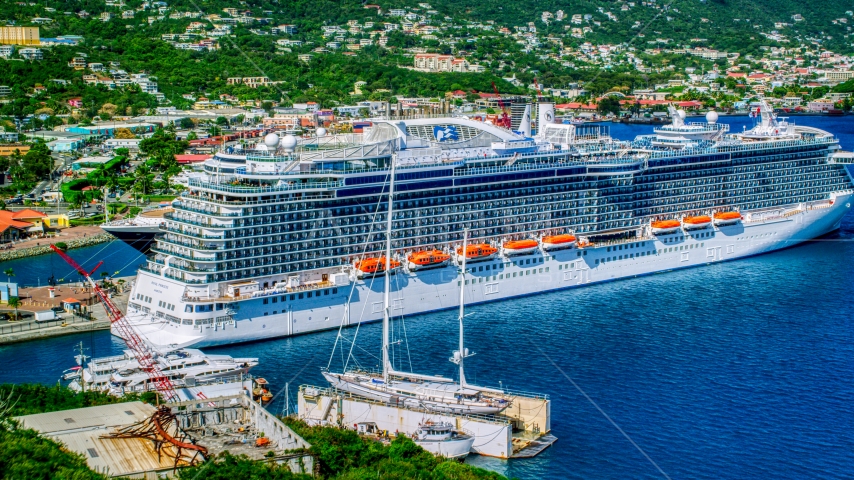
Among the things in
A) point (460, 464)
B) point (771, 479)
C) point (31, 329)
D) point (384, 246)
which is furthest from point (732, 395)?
point (31, 329)

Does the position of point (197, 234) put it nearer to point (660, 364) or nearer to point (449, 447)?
point (449, 447)

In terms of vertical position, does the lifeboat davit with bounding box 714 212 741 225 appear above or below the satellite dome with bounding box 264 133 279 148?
below

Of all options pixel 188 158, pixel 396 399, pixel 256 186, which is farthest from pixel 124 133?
pixel 396 399

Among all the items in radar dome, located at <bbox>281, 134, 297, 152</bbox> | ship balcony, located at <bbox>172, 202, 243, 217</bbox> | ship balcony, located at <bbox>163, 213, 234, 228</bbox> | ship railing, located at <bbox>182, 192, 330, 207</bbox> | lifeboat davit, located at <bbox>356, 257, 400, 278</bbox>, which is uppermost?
radar dome, located at <bbox>281, 134, 297, 152</bbox>

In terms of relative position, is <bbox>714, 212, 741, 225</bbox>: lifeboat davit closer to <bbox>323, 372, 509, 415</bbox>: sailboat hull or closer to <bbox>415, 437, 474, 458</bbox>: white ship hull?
<bbox>323, 372, 509, 415</bbox>: sailboat hull

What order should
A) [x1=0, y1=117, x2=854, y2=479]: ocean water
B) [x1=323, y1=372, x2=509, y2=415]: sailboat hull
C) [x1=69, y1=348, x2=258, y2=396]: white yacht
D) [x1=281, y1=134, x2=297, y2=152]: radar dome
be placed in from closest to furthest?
[x1=0, y1=117, x2=854, y2=479]: ocean water, [x1=323, y1=372, x2=509, y2=415]: sailboat hull, [x1=69, y1=348, x2=258, y2=396]: white yacht, [x1=281, y1=134, x2=297, y2=152]: radar dome

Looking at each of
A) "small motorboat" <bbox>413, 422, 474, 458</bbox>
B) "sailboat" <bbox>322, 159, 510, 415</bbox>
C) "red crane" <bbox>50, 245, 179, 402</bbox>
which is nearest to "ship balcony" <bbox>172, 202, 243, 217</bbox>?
"red crane" <bbox>50, 245, 179, 402</bbox>

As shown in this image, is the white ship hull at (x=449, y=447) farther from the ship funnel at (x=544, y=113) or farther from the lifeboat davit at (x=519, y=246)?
the ship funnel at (x=544, y=113)
